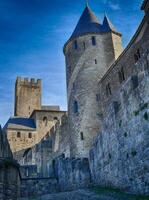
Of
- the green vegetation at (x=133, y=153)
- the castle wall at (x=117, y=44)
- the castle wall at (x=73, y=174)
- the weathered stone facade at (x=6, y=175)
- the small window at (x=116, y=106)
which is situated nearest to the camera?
the weathered stone facade at (x=6, y=175)

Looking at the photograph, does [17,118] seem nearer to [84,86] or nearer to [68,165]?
[84,86]

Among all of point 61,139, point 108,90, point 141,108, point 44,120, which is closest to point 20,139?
point 44,120

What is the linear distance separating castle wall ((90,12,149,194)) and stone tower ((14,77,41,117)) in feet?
101

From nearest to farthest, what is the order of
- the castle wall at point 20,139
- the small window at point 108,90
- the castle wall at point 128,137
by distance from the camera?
1. the castle wall at point 128,137
2. the small window at point 108,90
3. the castle wall at point 20,139

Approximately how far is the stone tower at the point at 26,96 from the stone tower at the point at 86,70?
22.5m

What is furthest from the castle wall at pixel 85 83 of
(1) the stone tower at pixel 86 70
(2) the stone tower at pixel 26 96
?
(2) the stone tower at pixel 26 96

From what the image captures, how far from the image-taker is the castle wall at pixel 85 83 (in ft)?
69.1

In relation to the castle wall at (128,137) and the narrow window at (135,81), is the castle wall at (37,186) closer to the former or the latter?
the castle wall at (128,137)

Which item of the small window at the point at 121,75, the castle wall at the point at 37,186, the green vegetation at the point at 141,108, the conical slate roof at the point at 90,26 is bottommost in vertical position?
the castle wall at the point at 37,186

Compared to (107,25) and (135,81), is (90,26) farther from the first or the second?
(135,81)

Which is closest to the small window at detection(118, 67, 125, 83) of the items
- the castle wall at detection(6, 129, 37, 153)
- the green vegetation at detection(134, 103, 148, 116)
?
the green vegetation at detection(134, 103, 148, 116)

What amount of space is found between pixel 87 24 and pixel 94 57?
339 centimetres

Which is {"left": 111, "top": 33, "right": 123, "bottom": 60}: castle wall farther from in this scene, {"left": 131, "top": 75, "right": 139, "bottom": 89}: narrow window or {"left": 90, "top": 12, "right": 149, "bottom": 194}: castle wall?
{"left": 131, "top": 75, "right": 139, "bottom": 89}: narrow window

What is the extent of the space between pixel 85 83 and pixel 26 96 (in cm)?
2618
